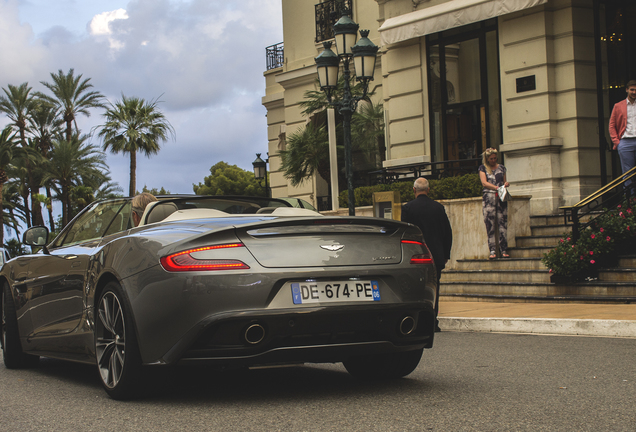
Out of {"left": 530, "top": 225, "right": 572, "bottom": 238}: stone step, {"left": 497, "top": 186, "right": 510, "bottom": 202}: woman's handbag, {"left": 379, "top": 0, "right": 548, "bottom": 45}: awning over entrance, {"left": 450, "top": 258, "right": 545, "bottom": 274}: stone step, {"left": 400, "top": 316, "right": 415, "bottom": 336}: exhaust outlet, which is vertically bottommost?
{"left": 450, "top": 258, "right": 545, "bottom": 274}: stone step

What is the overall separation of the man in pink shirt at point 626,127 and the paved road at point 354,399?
6.33m

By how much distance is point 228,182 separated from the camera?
276 ft

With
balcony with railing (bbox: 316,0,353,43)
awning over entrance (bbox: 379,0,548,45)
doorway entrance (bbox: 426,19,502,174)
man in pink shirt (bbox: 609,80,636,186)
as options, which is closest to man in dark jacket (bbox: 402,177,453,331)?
man in pink shirt (bbox: 609,80,636,186)

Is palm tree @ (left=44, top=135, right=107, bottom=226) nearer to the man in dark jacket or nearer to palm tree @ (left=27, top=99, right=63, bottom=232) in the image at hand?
palm tree @ (left=27, top=99, right=63, bottom=232)

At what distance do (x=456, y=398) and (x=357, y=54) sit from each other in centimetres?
1070

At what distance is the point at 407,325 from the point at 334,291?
1.90ft

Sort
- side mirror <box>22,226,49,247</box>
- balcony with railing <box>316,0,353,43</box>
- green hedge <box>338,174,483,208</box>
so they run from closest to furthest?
side mirror <box>22,226,49,247</box> → green hedge <box>338,174,483,208</box> → balcony with railing <box>316,0,353,43</box>

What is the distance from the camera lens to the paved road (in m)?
4.12

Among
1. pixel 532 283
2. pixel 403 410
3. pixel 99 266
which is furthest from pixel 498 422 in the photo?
pixel 532 283

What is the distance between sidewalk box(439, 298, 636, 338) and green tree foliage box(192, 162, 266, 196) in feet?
234

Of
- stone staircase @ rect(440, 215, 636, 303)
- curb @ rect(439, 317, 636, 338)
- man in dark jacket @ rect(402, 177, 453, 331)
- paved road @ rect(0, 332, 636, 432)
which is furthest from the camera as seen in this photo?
stone staircase @ rect(440, 215, 636, 303)

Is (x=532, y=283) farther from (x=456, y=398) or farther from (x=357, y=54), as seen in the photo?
(x=456, y=398)

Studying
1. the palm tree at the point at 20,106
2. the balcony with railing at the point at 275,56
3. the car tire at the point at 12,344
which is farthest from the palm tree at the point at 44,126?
the car tire at the point at 12,344

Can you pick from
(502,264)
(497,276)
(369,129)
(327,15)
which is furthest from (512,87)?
(327,15)
